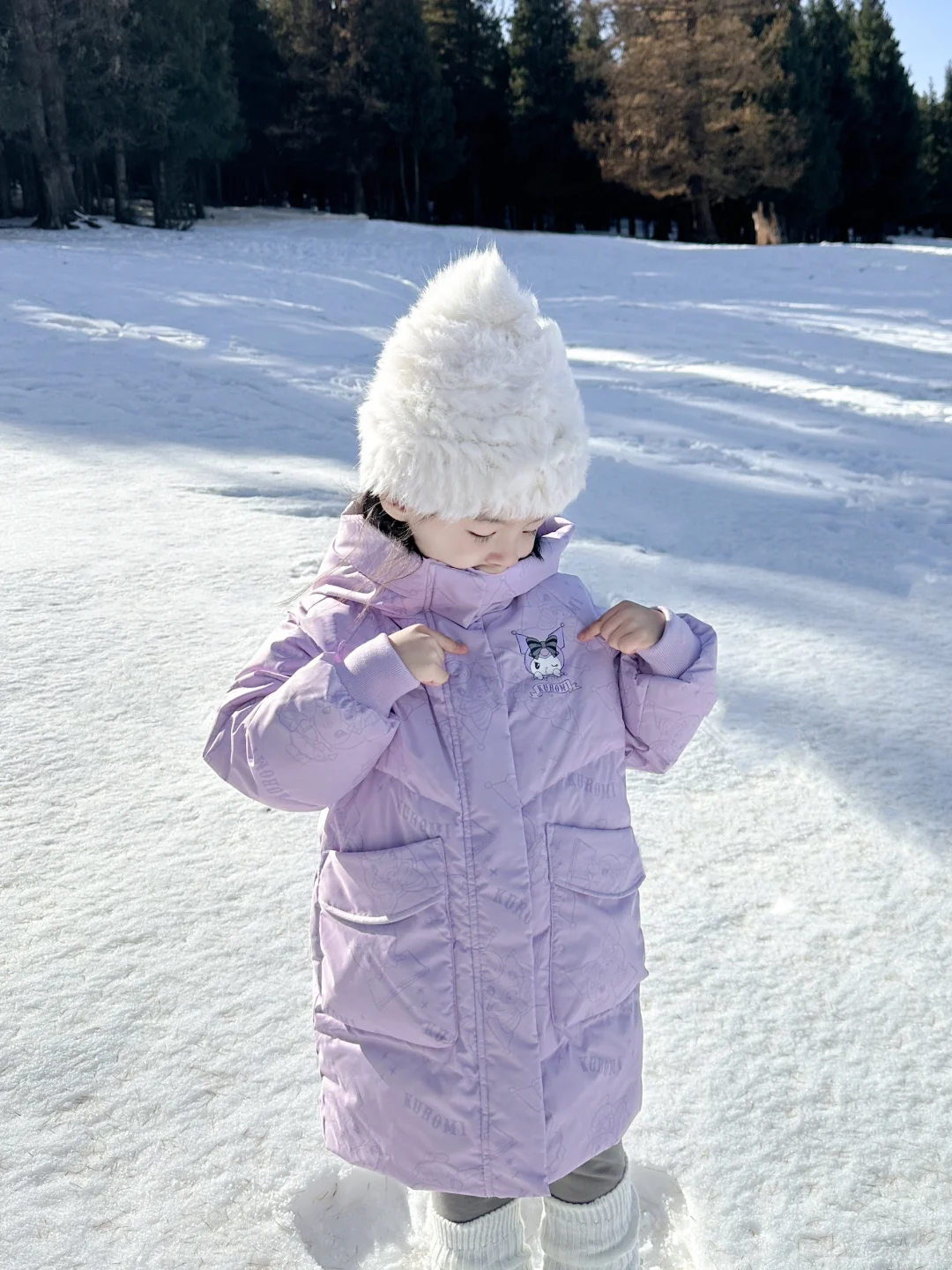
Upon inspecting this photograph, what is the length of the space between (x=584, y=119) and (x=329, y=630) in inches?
1241

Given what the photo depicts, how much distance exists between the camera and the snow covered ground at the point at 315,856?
1573 mm

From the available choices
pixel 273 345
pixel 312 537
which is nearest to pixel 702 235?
pixel 273 345

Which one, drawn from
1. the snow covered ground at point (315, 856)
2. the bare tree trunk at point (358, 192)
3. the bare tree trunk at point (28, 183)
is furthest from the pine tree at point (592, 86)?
the snow covered ground at point (315, 856)

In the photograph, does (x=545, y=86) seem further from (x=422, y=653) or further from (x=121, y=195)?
(x=422, y=653)

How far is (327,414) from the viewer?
20.6 feet

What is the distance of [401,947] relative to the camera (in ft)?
4.29

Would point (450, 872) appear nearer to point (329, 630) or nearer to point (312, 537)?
point (329, 630)

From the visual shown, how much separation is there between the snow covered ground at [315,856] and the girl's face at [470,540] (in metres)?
0.90

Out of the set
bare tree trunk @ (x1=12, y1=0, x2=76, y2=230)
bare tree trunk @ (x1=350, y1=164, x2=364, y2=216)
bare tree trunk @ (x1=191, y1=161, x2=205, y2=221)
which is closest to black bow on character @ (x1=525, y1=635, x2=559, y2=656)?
bare tree trunk @ (x1=12, y1=0, x2=76, y2=230)

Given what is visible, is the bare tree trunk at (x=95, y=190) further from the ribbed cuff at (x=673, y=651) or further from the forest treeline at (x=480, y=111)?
the ribbed cuff at (x=673, y=651)

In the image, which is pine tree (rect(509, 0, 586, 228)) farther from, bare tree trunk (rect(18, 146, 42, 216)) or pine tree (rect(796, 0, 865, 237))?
bare tree trunk (rect(18, 146, 42, 216))

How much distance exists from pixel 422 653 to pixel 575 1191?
726 mm

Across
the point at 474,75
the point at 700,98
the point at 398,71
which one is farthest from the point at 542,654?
the point at 474,75

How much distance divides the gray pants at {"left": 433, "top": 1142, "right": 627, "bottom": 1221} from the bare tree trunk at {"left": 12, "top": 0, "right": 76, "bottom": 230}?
2094 centimetres
